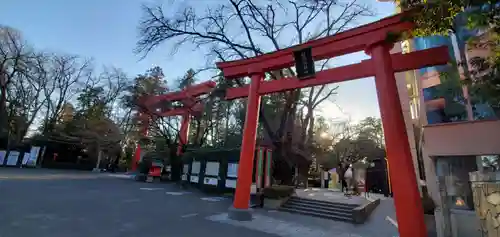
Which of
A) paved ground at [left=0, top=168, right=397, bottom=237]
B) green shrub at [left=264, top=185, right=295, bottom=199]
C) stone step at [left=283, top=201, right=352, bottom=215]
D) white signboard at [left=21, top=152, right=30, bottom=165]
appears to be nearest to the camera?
paved ground at [left=0, top=168, right=397, bottom=237]

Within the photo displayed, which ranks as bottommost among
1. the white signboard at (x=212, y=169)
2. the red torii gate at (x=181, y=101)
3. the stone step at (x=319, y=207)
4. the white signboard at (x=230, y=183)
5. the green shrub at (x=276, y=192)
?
the stone step at (x=319, y=207)

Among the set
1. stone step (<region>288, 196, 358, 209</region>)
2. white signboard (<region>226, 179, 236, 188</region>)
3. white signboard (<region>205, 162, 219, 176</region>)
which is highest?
white signboard (<region>205, 162, 219, 176</region>)

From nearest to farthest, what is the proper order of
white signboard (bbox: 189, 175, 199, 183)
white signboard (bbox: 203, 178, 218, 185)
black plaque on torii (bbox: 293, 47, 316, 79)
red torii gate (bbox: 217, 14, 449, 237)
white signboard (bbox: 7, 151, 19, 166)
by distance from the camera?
red torii gate (bbox: 217, 14, 449, 237), black plaque on torii (bbox: 293, 47, 316, 79), white signboard (bbox: 203, 178, 218, 185), white signboard (bbox: 189, 175, 199, 183), white signboard (bbox: 7, 151, 19, 166)

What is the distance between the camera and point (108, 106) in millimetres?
32219

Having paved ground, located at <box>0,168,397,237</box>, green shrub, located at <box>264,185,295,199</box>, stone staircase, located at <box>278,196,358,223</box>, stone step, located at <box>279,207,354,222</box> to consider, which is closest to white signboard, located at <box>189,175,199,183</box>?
green shrub, located at <box>264,185,295,199</box>

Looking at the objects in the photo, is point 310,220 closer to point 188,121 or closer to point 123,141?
point 188,121

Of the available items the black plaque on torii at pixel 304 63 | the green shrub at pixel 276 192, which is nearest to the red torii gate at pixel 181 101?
the green shrub at pixel 276 192

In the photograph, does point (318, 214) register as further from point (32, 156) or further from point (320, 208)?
point (32, 156)

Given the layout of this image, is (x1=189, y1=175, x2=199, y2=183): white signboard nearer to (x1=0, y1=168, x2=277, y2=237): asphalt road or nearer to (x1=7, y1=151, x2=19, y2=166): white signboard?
(x1=0, y1=168, x2=277, y2=237): asphalt road

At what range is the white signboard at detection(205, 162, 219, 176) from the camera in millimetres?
16719

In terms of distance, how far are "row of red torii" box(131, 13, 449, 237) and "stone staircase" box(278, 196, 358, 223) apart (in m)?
3.92

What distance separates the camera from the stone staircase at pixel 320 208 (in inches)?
447

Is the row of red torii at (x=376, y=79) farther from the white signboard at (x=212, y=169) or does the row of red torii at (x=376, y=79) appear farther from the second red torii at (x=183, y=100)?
the second red torii at (x=183, y=100)

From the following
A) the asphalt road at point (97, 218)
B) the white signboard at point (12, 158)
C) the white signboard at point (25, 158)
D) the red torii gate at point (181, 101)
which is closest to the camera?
the asphalt road at point (97, 218)
